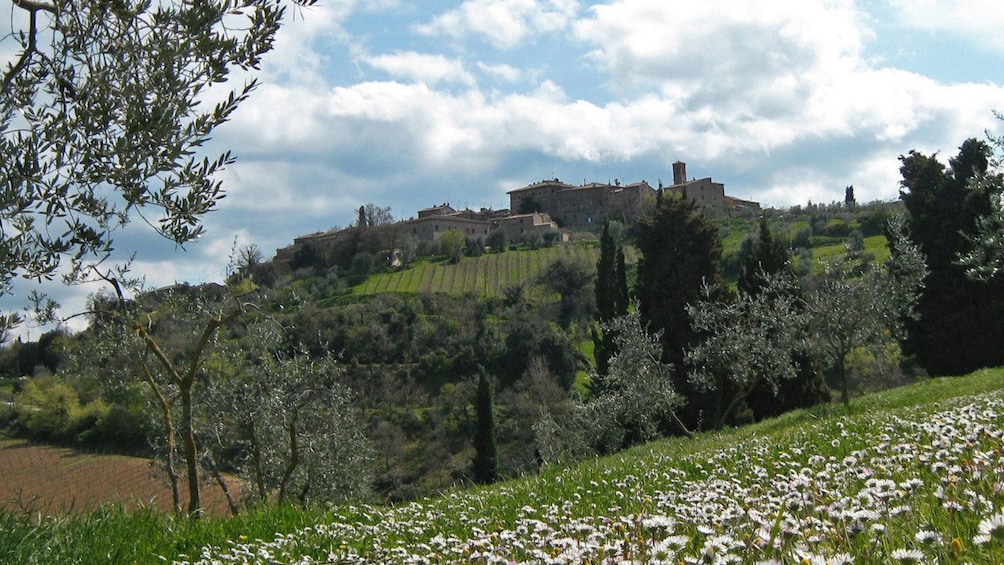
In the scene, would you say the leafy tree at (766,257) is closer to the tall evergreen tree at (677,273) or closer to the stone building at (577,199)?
the tall evergreen tree at (677,273)

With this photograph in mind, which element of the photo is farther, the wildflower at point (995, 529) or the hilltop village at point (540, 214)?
the hilltop village at point (540, 214)

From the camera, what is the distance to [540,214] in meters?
165

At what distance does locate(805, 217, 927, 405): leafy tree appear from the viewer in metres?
23.4

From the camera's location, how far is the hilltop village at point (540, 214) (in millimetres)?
144125

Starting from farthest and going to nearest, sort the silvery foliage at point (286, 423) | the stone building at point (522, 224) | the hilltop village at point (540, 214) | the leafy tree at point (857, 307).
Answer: the stone building at point (522, 224), the hilltop village at point (540, 214), the leafy tree at point (857, 307), the silvery foliage at point (286, 423)

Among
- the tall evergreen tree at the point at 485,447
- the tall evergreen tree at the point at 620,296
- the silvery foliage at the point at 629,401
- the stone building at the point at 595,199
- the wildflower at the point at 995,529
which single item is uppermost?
the stone building at the point at 595,199

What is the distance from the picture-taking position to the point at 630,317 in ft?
101

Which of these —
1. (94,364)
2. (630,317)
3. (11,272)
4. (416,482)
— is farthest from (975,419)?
(416,482)

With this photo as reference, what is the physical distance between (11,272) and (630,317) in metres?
26.7

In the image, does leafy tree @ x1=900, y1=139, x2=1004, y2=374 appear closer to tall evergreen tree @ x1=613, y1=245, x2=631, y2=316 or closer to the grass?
tall evergreen tree @ x1=613, y1=245, x2=631, y2=316

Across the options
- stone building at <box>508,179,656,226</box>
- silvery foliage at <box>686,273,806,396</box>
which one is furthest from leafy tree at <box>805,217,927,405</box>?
stone building at <box>508,179,656,226</box>

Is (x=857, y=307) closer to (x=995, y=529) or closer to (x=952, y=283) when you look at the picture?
(x=952, y=283)

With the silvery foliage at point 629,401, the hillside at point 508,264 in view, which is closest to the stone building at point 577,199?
the hillside at point 508,264

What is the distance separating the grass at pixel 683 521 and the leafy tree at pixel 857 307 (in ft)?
48.3
